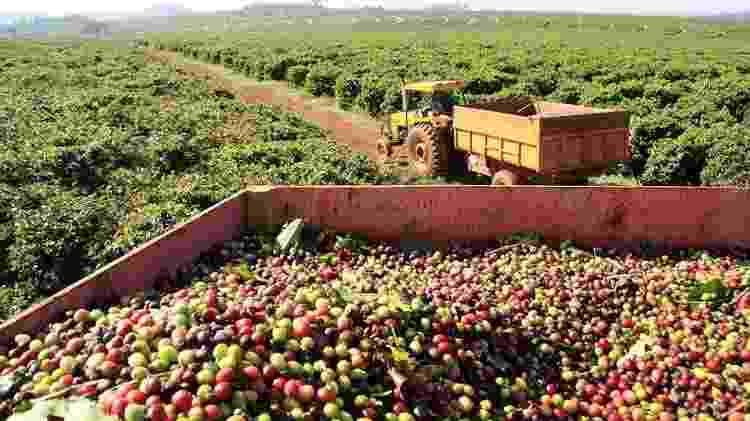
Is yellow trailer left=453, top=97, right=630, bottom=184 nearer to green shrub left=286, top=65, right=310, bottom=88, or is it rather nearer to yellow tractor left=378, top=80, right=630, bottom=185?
yellow tractor left=378, top=80, right=630, bottom=185

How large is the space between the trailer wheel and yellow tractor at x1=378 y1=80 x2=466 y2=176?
6.18ft

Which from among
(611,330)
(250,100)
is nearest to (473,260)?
(611,330)

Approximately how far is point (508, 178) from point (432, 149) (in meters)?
2.23

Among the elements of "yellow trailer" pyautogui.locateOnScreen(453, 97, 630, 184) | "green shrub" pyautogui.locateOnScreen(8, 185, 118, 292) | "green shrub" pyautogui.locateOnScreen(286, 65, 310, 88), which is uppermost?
"green shrub" pyautogui.locateOnScreen(286, 65, 310, 88)

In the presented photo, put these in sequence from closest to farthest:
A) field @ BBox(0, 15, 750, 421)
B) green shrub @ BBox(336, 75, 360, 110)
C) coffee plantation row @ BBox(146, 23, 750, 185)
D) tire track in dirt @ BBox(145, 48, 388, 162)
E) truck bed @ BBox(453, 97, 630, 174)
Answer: field @ BBox(0, 15, 750, 421) < truck bed @ BBox(453, 97, 630, 174) < coffee plantation row @ BBox(146, 23, 750, 185) < tire track in dirt @ BBox(145, 48, 388, 162) < green shrub @ BBox(336, 75, 360, 110)

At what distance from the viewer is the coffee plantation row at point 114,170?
6926 millimetres

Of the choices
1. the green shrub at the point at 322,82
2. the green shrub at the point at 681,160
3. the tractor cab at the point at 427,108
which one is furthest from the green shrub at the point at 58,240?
the green shrub at the point at 322,82

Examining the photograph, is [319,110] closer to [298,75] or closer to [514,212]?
[298,75]

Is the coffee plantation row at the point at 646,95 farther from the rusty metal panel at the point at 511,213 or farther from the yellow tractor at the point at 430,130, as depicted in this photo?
the rusty metal panel at the point at 511,213

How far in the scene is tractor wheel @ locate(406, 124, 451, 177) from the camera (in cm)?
1163

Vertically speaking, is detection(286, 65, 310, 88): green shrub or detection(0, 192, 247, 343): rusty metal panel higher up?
detection(286, 65, 310, 88): green shrub

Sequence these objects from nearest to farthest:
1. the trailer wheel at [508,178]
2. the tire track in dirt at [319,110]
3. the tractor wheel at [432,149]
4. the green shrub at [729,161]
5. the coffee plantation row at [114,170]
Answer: the coffee plantation row at [114,170], the trailer wheel at [508,178], the green shrub at [729,161], the tractor wheel at [432,149], the tire track in dirt at [319,110]

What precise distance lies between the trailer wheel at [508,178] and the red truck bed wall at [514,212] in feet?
11.1

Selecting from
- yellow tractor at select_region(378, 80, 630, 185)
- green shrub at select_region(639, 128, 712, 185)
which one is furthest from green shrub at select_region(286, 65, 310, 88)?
green shrub at select_region(639, 128, 712, 185)
